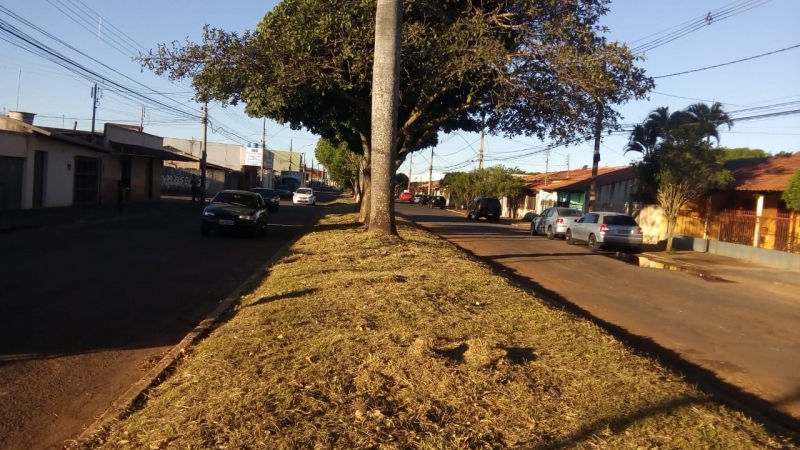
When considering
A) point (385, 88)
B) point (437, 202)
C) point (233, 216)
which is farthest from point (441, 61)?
point (437, 202)

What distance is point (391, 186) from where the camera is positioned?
14.7 m

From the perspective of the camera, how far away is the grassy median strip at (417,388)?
13.4 ft

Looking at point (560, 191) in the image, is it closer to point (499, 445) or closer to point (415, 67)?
point (415, 67)

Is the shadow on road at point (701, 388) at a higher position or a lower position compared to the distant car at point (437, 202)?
lower

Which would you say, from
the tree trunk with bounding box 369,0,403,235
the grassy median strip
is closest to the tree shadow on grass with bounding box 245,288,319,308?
the grassy median strip

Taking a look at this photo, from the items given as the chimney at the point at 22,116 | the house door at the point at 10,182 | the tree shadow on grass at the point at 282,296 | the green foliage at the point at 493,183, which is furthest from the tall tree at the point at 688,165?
the green foliage at the point at 493,183

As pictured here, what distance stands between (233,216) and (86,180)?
1506 centimetres

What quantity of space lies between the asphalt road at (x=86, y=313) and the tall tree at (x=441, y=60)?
489 cm

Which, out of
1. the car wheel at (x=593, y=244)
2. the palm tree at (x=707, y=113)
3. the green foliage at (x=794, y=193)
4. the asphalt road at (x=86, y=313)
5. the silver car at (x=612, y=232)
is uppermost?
the palm tree at (x=707, y=113)

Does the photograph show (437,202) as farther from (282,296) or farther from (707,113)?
(282,296)

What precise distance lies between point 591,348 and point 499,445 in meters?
2.67

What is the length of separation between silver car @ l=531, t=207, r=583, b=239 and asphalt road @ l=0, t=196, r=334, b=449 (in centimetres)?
1454

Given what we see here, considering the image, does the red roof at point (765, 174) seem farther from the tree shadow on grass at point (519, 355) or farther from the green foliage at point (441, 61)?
the tree shadow on grass at point (519, 355)

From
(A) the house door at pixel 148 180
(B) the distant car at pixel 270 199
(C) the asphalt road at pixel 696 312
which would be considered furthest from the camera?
(A) the house door at pixel 148 180
